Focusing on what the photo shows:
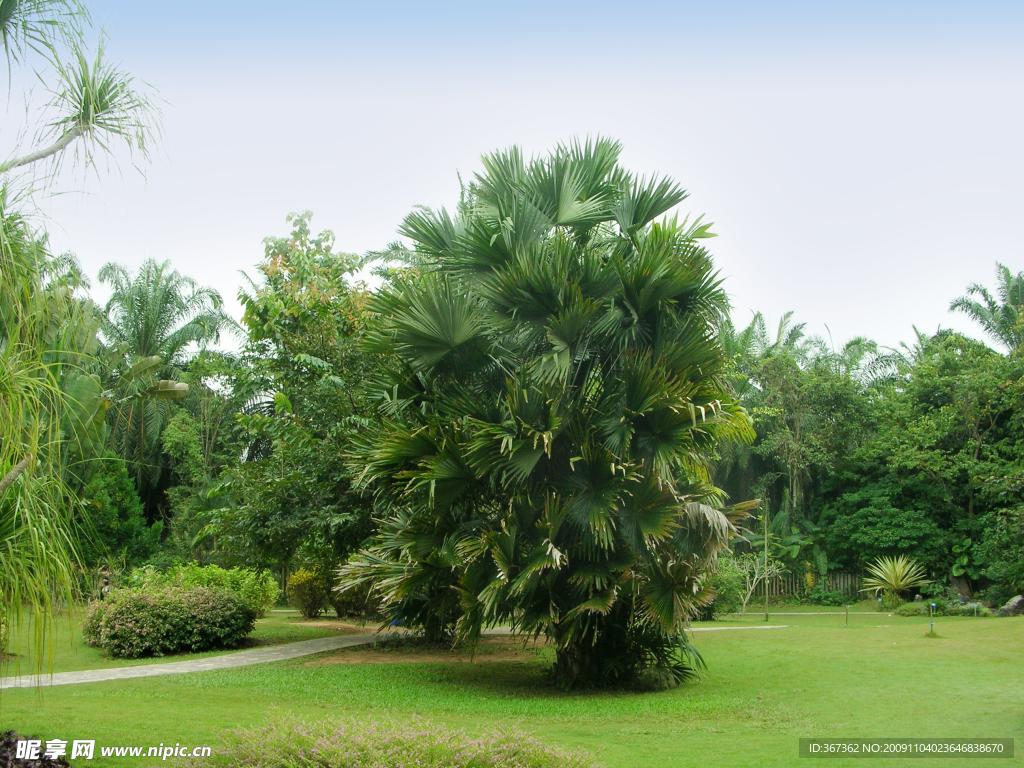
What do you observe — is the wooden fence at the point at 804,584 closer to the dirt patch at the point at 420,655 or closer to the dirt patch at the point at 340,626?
the dirt patch at the point at 340,626

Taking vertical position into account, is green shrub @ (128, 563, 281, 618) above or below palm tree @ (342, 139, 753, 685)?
below

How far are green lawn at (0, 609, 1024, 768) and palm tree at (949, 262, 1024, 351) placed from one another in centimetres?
1907

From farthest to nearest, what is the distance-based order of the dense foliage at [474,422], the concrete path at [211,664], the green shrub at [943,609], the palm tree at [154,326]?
the palm tree at [154,326] → the green shrub at [943,609] → the concrete path at [211,664] → the dense foliage at [474,422]

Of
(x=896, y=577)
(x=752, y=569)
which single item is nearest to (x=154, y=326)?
(x=752, y=569)

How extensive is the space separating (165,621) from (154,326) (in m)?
20.4

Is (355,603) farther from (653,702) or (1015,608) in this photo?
(1015,608)

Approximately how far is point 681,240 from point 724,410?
7.83ft

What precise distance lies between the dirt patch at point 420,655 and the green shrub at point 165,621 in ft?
7.41

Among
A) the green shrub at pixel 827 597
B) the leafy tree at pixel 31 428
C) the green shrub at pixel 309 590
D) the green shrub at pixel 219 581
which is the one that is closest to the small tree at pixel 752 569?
the green shrub at pixel 827 597

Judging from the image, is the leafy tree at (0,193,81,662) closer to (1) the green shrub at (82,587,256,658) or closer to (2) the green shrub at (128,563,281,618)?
(1) the green shrub at (82,587,256,658)

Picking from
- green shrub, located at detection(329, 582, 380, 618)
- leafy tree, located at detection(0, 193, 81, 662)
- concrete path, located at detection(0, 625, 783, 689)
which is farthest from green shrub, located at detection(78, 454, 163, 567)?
leafy tree, located at detection(0, 193, 81, 662)

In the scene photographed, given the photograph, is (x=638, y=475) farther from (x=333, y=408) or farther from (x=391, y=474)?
(x=333, y=408)

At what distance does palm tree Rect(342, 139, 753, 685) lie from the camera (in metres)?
9.94

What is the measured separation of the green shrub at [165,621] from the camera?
1355cm
